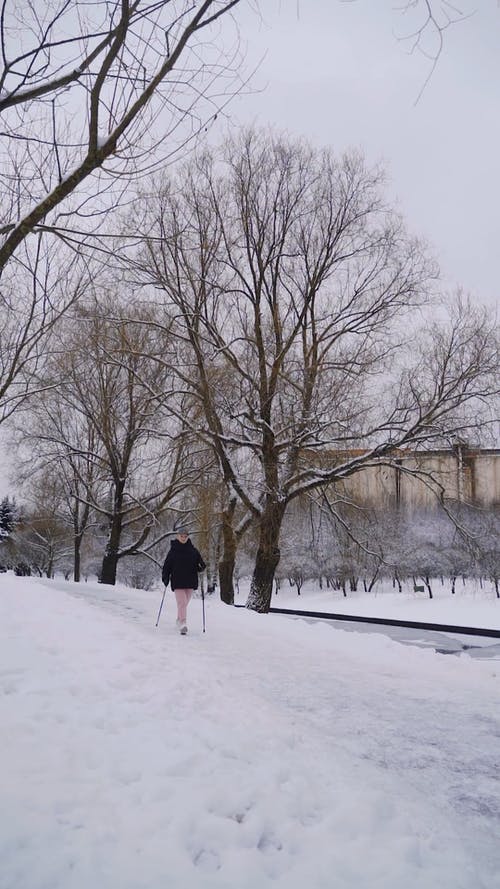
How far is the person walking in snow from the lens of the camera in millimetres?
11516

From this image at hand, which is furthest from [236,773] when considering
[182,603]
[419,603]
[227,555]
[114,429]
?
[419,603]

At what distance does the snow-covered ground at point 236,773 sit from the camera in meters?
3.20

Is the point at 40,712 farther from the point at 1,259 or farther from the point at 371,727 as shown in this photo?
the point at 1,259

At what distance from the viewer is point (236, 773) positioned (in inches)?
167

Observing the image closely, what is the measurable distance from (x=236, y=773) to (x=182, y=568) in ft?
24.8

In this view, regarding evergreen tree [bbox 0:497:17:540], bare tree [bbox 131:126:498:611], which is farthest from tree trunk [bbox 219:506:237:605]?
evergreen tree [bbox 0:497:17:540]

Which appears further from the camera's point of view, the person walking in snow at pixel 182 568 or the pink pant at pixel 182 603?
the person walking in snow at pixel 182 568

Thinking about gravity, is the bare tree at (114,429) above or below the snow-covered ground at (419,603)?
above

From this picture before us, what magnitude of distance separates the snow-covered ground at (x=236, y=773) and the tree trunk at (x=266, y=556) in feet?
31.0

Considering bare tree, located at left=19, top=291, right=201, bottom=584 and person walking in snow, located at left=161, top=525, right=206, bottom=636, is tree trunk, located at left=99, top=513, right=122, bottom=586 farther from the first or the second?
person walking in snow, located at left=161, top=525, right=206, bottom=636

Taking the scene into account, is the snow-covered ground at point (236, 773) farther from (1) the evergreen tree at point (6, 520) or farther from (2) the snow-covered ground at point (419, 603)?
(1) the evergreen tree at point (6, 520)

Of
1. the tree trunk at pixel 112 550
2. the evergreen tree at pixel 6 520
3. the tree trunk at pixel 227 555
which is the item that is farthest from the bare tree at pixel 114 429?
the evergreen tree at pixel 6 520

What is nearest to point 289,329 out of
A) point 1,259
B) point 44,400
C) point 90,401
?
point 90,401

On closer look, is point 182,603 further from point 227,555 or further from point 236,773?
point 227,555
